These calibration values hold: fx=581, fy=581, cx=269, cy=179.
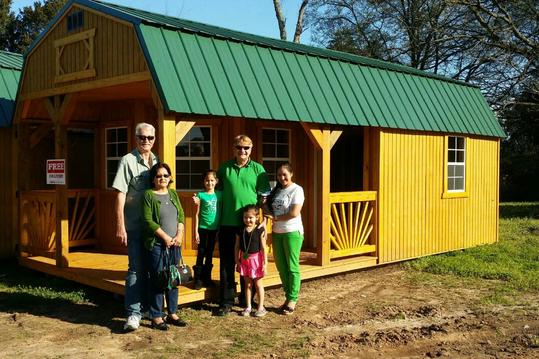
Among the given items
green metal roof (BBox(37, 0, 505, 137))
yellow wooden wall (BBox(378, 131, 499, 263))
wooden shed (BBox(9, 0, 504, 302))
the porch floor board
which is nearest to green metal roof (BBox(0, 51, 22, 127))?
wooden shed (BBox(9, 0, 504, 302))

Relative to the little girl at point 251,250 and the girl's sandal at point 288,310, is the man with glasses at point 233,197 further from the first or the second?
the girl's sandal at point 288,310

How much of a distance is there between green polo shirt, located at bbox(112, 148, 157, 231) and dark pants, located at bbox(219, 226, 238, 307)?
1.03m

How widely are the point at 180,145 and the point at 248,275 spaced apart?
3.21 meters

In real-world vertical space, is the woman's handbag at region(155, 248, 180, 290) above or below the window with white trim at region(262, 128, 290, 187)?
below

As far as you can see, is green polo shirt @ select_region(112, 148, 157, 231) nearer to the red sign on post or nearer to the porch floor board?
the porch floor board

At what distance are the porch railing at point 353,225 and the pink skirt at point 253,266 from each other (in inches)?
88.5

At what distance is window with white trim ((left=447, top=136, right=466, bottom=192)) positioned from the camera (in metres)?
10.9

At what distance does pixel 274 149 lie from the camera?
9.53 m

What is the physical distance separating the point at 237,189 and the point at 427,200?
4961mm

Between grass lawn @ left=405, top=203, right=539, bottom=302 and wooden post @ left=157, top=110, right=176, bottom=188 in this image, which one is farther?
grass lawn @ left=405, top=203, right=539, bottom=302

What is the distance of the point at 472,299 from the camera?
24.6ft

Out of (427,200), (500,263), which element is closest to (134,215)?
(427,200)

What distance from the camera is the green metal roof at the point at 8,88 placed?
9641 mm

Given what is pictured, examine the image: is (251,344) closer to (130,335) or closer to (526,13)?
(130,335)
